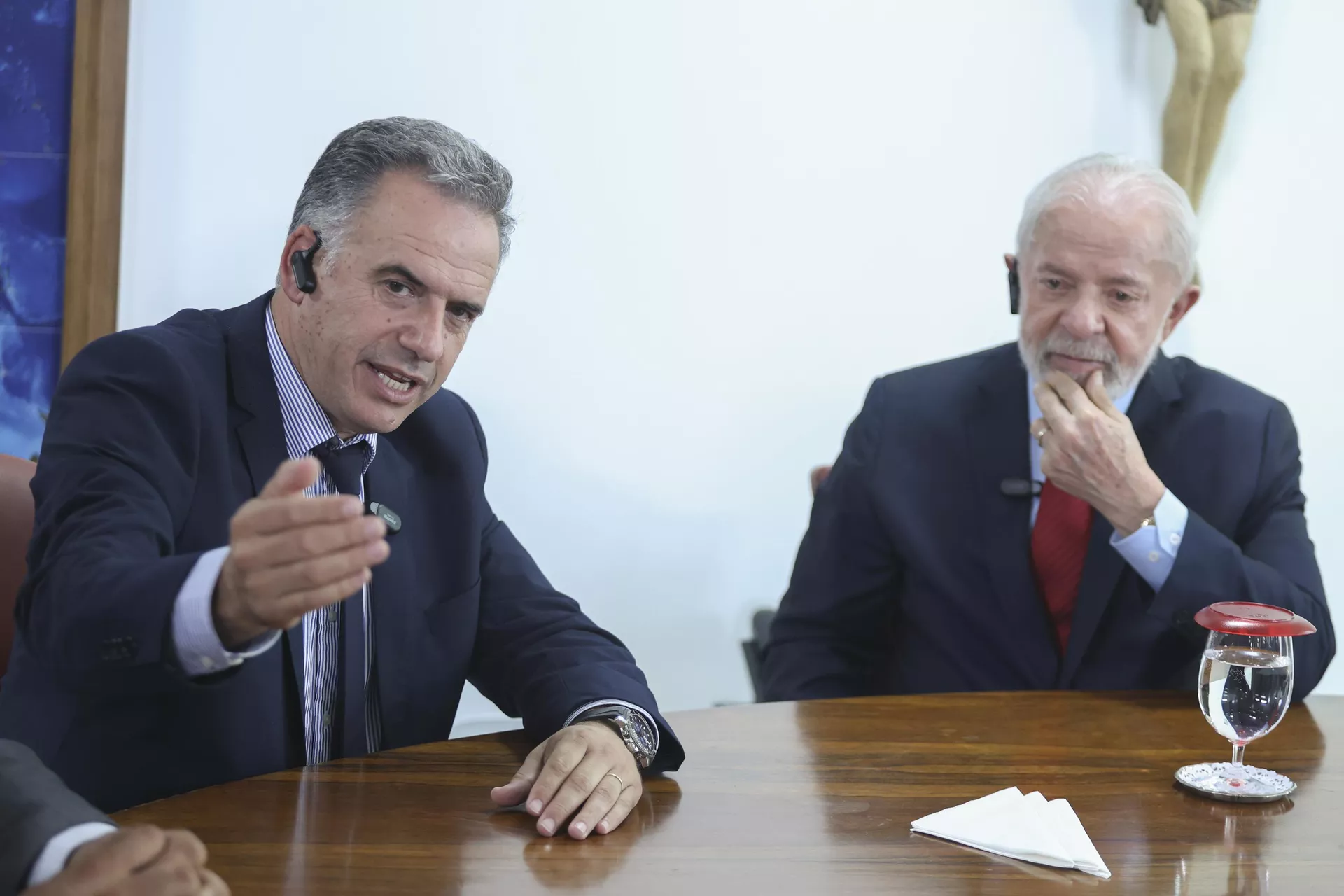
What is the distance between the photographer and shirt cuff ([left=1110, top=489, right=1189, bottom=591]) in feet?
6.70

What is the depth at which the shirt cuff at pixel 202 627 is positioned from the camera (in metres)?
1.20

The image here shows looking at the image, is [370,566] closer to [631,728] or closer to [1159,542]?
[631,728]

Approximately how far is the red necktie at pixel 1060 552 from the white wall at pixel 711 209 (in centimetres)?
123

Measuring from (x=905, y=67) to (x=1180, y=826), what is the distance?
8.01 feet

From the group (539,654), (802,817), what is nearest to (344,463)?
(539,654)

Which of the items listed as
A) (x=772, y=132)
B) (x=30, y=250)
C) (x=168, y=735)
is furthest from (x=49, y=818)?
(x=772, y=132)

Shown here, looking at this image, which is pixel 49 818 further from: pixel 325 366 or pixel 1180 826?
pixel 1180 826

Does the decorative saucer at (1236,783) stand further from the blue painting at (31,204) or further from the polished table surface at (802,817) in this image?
the blue painting at (31,204)

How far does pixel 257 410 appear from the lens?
162 cm

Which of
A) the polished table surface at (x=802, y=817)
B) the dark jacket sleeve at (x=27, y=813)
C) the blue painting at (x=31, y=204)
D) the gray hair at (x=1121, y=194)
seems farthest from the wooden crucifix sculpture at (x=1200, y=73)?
the dark jacket sleeve at (x=27, y=813)

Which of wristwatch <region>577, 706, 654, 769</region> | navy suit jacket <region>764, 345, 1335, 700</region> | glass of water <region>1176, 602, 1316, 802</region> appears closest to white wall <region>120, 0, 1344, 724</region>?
navy suit jacket <region>764, 345, 1335, 700</region>

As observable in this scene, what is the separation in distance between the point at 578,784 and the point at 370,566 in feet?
0.98

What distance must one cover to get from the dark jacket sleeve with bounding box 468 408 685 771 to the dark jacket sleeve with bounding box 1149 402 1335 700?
85 centimetres

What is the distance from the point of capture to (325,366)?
1658 millimetres
